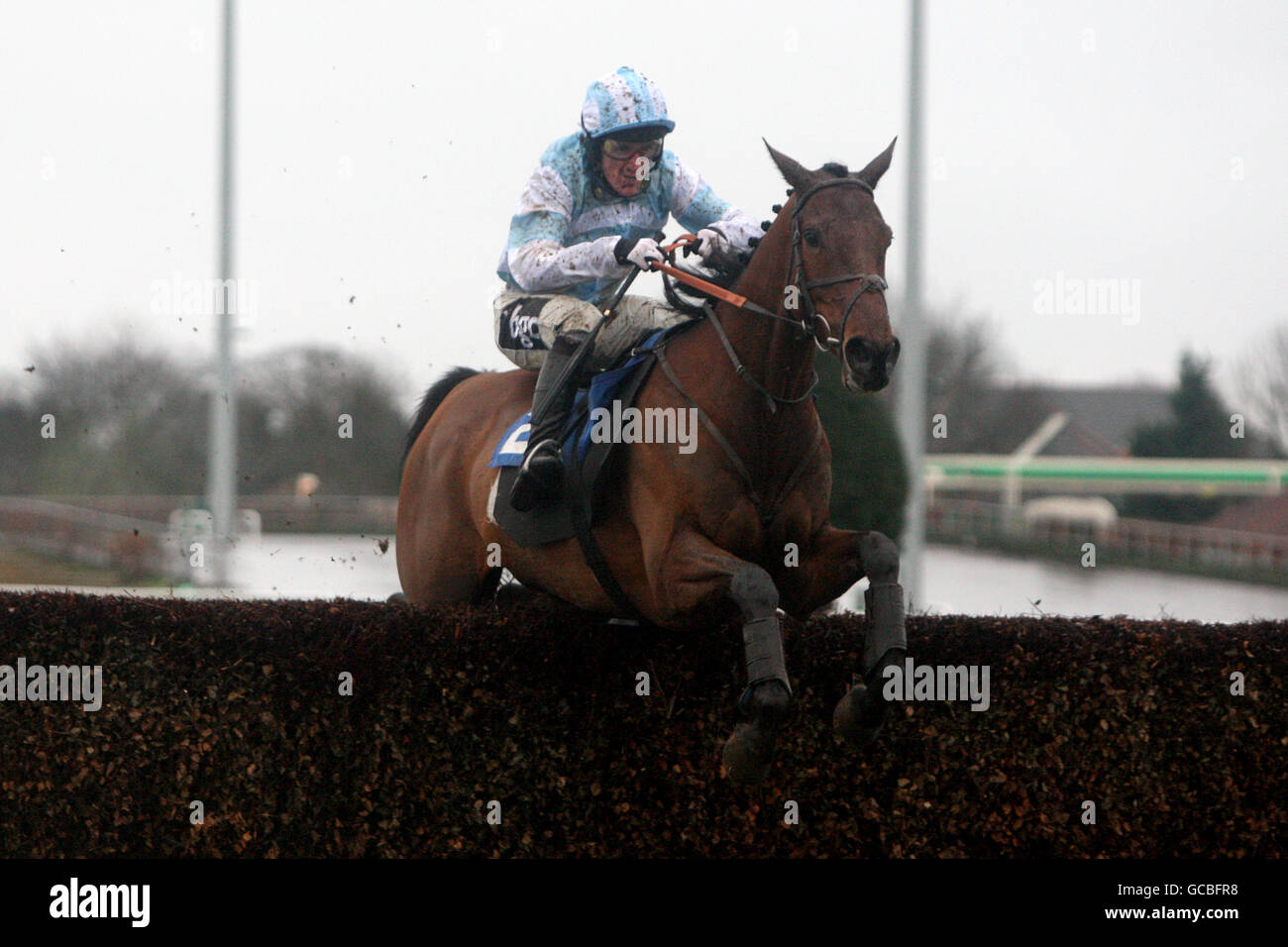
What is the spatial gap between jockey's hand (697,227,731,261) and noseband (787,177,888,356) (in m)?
0.43

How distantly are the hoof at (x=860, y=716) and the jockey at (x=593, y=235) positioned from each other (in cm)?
120

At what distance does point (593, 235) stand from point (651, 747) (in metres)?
1.84

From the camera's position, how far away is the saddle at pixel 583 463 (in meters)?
4.50

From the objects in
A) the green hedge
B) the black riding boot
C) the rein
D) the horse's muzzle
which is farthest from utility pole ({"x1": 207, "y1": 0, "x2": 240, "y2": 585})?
the horse's muzzle

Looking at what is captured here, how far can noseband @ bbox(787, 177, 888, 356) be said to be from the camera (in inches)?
149

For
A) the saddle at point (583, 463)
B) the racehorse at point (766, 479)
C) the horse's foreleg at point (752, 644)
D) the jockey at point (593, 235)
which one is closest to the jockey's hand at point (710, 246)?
the jockey at point (593, 235)

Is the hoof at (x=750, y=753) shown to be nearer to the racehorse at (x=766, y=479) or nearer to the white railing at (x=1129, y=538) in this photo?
the racehorse at (x=766, y=479)

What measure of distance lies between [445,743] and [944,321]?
1057 inches

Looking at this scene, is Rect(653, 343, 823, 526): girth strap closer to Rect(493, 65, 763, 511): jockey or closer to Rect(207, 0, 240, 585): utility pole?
Answer: Rect(493, 65, 763, 511): jockey

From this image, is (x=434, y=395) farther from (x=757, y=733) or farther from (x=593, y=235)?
(x=757, y=733)

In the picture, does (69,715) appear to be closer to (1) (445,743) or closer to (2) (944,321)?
(1) (445,743)

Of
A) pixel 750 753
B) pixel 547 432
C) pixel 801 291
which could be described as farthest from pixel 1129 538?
pixel 750 753
